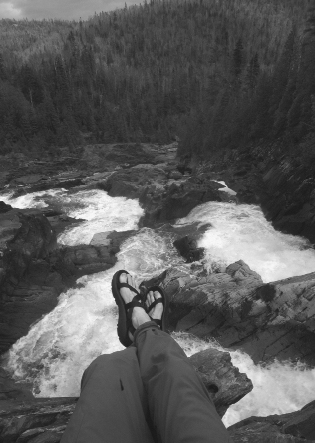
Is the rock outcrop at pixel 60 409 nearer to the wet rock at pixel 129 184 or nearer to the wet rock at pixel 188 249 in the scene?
the wet rock at pixel 188 249

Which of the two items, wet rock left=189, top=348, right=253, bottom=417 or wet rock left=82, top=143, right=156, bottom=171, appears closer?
wet rock left=189, top=348, right=253, bottom=417

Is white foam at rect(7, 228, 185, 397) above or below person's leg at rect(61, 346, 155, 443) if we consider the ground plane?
below

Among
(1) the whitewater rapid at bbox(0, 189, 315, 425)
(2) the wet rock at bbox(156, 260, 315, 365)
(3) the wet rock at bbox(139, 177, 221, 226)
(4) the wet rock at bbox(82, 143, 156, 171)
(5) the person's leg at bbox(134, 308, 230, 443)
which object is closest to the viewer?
(5) the person's leg at bbox(134, 308, 230, 443)

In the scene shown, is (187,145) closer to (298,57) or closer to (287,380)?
(298,57)

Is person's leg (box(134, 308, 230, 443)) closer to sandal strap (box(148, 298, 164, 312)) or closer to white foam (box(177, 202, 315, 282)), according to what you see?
sandal strap (box(148, 298, 164, 312))

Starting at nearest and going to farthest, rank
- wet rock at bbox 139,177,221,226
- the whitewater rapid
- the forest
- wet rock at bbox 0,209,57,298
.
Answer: the whitewater rapid, wet rock at bbox 0,209,57,298, wet rock at bbox 139,177,221,226, the forest

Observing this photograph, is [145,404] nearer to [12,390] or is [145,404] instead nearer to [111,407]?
[111,407]

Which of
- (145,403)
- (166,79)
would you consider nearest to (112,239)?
(145,403)

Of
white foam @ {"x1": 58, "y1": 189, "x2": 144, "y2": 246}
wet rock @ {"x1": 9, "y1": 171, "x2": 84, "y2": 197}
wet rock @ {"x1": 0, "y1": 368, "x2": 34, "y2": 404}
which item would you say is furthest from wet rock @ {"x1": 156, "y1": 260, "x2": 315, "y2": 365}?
wet rock @ {"x1": 9, "y1": 171, "x2": 84, "y2": 197}
